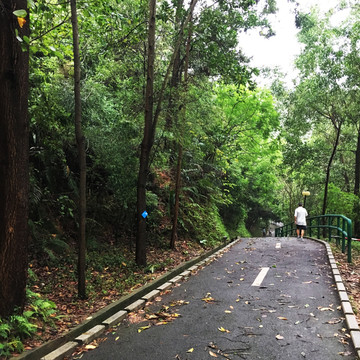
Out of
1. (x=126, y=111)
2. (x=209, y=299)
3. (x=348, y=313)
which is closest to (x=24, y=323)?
(x=209, y=299)

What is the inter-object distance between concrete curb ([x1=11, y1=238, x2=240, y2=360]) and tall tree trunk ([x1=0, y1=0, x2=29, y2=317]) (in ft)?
2.48

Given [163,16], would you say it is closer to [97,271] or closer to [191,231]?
[97,271]

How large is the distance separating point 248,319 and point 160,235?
657 centimetres

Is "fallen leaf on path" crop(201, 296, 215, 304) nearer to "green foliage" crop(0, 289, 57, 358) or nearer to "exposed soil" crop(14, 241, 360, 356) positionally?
"exposed soil" crop(14, 241, 360, 356)

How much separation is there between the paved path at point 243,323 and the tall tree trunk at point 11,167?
4.56 feet

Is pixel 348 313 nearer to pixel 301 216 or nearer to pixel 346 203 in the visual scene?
pixel 301 216

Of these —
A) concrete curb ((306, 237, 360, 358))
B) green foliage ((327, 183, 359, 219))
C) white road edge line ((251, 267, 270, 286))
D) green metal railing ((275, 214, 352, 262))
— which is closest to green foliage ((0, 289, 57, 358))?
concrete curb ((306, 237, 360, 358))

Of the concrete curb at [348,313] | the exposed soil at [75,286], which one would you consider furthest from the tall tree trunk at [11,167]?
the concrete curb at [348,313]

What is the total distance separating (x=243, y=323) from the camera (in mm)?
5086

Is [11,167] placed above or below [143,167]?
below

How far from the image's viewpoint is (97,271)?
767 cm

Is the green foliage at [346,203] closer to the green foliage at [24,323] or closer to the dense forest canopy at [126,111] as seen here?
the dense forest canopy at [126,111]

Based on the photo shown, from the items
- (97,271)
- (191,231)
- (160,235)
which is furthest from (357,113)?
(97,271)

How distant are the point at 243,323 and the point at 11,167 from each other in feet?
13.3
